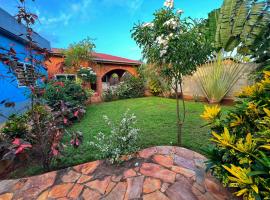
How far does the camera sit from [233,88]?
9852 millimetres

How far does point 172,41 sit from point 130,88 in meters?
10.8

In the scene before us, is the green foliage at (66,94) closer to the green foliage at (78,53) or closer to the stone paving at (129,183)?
the stone paving at (129,183)

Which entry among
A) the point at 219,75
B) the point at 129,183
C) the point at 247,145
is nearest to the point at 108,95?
the point at 219,75

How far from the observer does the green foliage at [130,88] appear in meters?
14.2

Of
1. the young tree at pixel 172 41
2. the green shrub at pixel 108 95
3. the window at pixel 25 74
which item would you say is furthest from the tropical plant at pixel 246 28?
the green shrub at pixel 108 95

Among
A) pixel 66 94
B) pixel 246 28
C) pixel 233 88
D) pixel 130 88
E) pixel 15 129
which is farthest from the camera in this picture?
pixel 130 88

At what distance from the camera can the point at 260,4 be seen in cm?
662

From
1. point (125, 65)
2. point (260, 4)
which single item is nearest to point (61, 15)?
point (125, 65)

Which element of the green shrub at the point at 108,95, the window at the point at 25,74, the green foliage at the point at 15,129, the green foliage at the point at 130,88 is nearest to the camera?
the window at the point at 25,74

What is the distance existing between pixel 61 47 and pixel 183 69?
42.2 ft

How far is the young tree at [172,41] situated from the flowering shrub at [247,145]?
1.40 metres

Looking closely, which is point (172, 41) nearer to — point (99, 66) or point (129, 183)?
point (129, 183)

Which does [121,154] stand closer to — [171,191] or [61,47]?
[171,191]

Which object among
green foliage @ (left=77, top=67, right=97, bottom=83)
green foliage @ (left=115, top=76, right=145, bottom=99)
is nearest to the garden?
green foliage @ (left=77, top=67, right=97, bottom=83)
